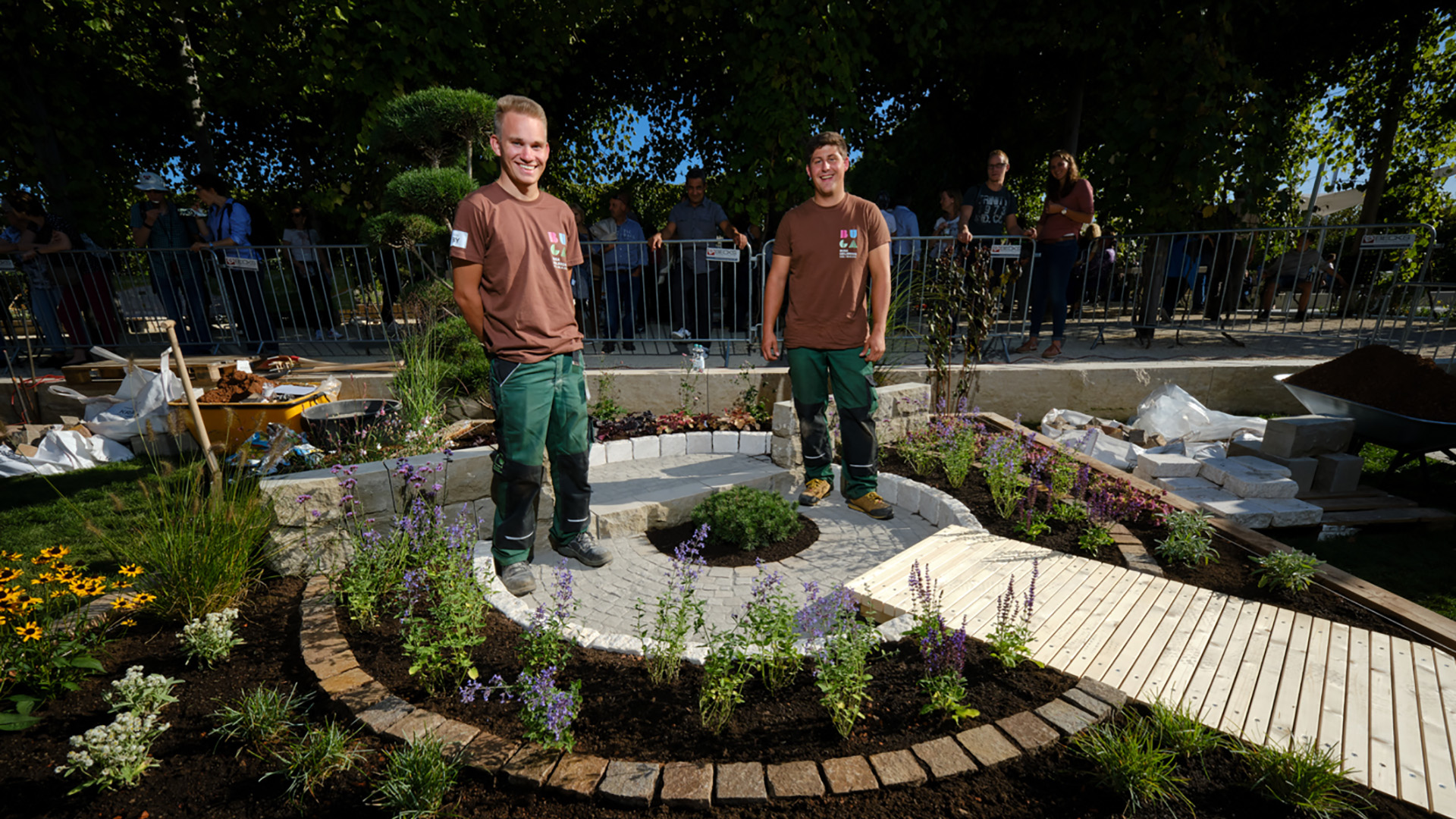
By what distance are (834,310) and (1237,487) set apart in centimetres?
301

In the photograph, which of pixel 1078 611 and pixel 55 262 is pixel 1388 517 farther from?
pixel 55 262

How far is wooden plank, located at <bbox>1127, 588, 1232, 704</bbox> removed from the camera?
7.93 ft

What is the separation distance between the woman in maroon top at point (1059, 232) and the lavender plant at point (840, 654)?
5696mm

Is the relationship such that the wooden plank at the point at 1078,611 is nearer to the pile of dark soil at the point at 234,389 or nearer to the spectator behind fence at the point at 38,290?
the pile of dark soil at the point at 234,389

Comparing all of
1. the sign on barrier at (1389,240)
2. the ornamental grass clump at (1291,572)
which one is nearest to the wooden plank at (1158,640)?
the ornamental grass clump at (1291,572)

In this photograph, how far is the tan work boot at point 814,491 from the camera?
→ 4.46 meters

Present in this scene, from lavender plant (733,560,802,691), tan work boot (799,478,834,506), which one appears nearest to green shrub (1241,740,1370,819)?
lavender plant (733,560,802,691)

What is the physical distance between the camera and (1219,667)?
254 cm

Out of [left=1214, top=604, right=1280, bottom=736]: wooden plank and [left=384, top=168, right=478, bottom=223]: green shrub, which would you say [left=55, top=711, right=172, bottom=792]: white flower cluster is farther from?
[left=384, top=168, right=478, bottom=223]: green shrub

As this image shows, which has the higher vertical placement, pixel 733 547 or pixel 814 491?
pixel 814 491

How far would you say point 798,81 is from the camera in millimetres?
8242

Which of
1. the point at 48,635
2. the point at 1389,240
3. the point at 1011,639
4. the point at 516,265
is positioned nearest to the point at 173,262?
the point at 48,635

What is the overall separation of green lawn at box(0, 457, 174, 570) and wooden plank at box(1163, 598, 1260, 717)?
4881mm

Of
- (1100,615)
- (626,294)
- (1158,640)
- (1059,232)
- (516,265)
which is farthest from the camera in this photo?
(626,294)
